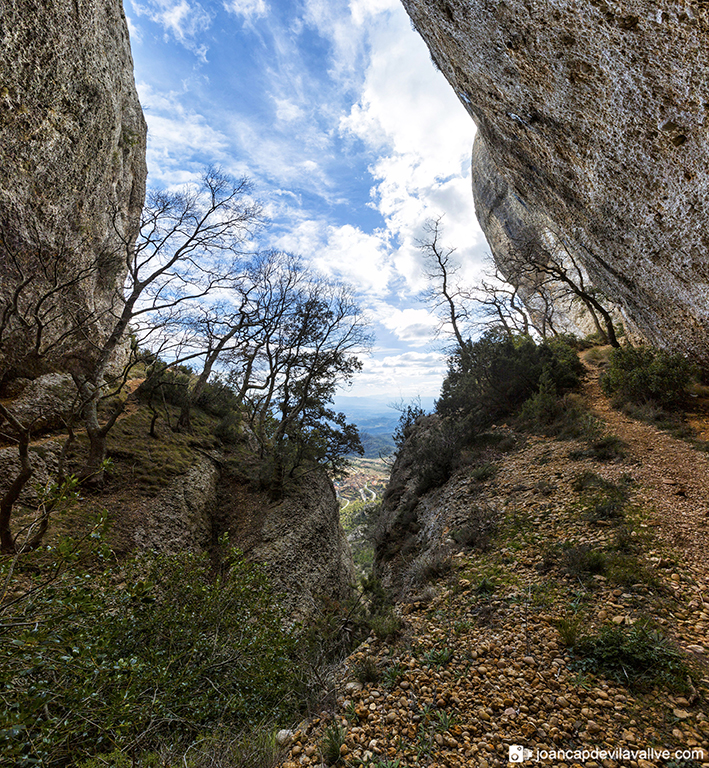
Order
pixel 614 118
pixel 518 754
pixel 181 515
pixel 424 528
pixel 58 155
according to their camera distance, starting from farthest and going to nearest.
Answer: pixel 424 528, pixel 58 155, pixel 181 515, pixel 614 118, pixel 518 754

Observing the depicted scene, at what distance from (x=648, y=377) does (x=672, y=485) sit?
5.28m

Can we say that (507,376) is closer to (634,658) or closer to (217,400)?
(634,658)

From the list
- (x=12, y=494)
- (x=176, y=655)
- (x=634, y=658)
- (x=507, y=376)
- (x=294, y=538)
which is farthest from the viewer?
(x=507, y=376)

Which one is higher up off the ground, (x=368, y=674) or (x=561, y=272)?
(x=561, y=272)

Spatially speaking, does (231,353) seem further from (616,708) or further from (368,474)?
(368,474)

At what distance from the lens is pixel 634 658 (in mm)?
3578

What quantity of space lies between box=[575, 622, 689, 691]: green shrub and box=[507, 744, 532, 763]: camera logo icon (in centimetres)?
127

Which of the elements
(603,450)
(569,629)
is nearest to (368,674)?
(569,629)

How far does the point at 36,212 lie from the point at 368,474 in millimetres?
93100

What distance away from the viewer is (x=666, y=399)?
32.7ft

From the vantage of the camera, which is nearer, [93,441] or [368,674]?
[368,674]

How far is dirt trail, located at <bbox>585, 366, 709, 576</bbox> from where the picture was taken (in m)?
5.38

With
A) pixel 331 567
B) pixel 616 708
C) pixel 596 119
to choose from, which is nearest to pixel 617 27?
pixel 596 119

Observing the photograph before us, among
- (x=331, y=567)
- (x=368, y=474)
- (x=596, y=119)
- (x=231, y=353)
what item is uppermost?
(x=596, y=119)
